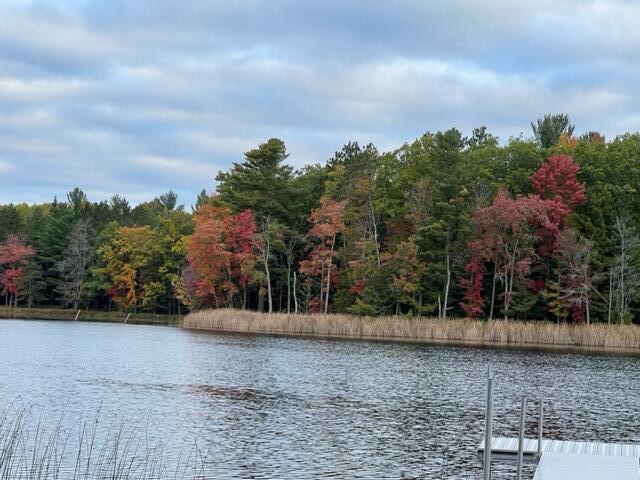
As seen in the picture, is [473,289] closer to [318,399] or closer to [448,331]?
[448,331]

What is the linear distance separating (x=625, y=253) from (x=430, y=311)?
15.2m

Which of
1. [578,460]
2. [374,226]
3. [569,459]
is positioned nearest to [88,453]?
[569,459]

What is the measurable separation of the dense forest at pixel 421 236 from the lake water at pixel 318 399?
17766 mm

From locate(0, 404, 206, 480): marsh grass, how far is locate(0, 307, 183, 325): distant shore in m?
67.9

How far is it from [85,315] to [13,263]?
13714 millimetres

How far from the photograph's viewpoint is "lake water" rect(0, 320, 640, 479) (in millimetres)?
19562

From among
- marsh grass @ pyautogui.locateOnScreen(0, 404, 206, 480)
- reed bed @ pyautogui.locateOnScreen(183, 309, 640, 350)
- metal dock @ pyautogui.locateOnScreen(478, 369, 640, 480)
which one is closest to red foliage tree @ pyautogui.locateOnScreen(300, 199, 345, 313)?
reed bed @ pyautogui.locateOnScreen(183, 309, 640, 350)

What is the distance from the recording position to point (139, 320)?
92.9 meters

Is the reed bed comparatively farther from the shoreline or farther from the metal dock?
the metal dock

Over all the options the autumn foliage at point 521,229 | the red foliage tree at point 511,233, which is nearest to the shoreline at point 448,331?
the red foliage tree at point 511,233

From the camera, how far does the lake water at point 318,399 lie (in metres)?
19.6

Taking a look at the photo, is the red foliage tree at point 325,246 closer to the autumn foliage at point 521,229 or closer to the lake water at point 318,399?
the autumn foliage at point 521,229

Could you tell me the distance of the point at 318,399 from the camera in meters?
28.6

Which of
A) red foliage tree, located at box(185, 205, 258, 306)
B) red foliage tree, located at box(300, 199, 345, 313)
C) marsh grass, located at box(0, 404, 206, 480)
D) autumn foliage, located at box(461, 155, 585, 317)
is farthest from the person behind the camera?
red foliage tree, located at box(185, 205, 258, 306)
